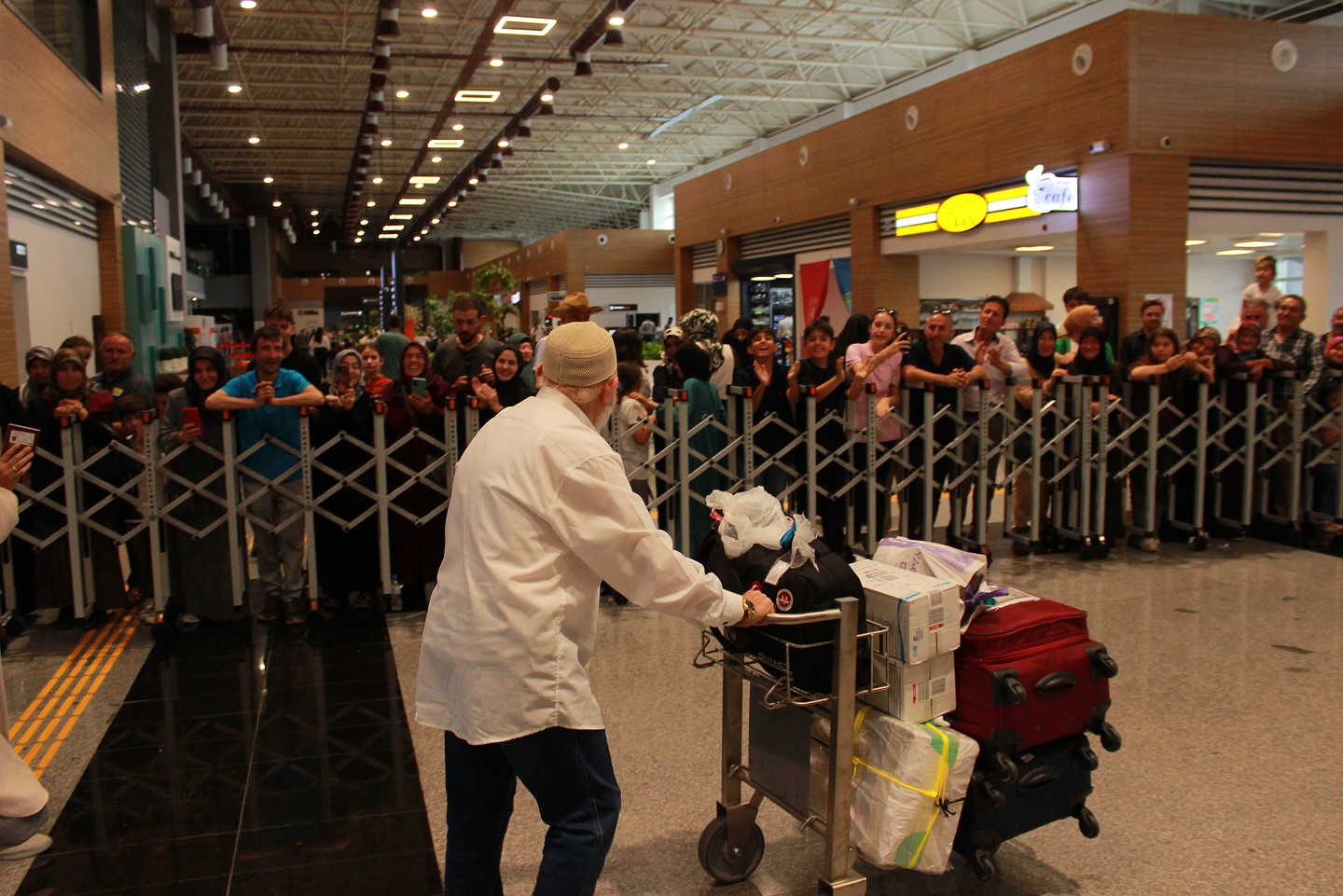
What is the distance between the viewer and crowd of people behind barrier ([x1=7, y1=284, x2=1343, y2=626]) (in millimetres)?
5883

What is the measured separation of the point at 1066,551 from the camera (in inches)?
289

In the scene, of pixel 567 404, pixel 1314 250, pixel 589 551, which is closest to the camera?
pixel 589 551

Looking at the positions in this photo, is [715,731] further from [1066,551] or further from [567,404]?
[1066,551]

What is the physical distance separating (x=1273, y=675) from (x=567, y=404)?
392cm

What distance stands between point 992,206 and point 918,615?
9784 millimetres

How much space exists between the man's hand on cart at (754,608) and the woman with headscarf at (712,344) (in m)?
4.30

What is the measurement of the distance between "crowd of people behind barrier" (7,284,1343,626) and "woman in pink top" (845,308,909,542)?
17 mm

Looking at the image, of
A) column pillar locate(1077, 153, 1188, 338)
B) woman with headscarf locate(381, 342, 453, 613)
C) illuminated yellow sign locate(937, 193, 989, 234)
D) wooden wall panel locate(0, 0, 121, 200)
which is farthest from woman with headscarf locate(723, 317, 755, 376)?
wooden wall panel locate(0, 0, 121, 200)

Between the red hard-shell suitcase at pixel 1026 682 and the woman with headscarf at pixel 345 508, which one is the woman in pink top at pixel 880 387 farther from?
the red hard-shell suitcase at pixel 1026 682

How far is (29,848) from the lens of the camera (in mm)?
3342

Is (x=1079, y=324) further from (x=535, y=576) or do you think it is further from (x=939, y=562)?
(x=535, y=576)

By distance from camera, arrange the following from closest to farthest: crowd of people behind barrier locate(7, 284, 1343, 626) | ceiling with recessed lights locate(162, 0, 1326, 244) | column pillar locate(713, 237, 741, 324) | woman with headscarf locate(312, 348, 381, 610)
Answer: crowd of people behind barrier locate(7, 284, 1343, 626), woman with headscarf locate(312, 348, 381, 610), ceiling with recessed lights locate(162, 0, 1326, 244), column pillar locate(713, 237, 741, 324)

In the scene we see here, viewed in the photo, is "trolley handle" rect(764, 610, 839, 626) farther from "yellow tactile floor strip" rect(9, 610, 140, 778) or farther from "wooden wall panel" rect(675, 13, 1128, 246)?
"wooden wall panel" rect(675, 13, 1128, 246)

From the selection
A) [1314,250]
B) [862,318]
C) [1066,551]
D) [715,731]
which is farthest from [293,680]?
[1314,250]
